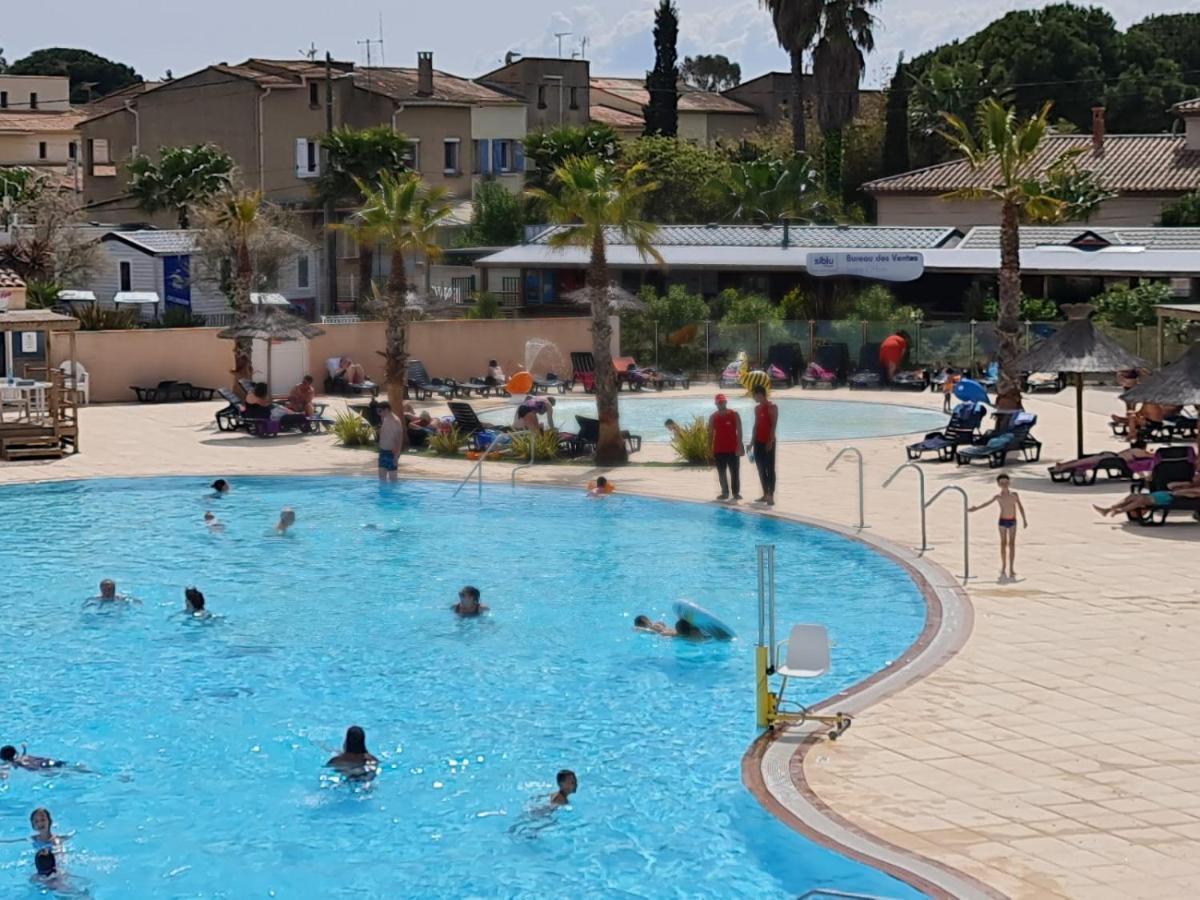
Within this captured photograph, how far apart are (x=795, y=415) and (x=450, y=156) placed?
3663cm

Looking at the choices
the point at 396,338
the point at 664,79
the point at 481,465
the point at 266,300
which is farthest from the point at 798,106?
the point at 481,465

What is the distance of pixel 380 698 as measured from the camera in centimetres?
1591

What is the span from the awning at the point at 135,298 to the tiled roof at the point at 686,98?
39714 mm

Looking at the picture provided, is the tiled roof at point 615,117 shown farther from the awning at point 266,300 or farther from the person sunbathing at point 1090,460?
the person sunbathing at point 1090,460

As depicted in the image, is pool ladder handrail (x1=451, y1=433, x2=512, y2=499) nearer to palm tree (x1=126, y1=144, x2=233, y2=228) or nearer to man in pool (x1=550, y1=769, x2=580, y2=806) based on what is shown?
man in pool (x1=550, y1=769, x2=580, y2=806)

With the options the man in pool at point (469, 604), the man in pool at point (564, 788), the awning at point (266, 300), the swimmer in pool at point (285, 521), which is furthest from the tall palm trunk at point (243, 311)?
the man in pool at point (564, 788)

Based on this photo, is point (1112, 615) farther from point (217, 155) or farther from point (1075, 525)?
point (217, 155)

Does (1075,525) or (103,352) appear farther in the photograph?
(103,352)

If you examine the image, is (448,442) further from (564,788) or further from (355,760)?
(564,788)

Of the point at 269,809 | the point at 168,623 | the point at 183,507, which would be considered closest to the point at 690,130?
the point at 183,507

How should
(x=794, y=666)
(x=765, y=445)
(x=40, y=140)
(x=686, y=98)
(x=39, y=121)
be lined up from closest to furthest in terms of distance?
(x=794, y=666)
(x=765, y=445)
(x=40, y=140)
(x=39, y=121)
(x=686, y=98)

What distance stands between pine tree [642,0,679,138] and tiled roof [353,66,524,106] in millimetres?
7850

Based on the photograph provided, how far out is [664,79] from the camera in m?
78.3

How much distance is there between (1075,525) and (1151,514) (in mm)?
986
